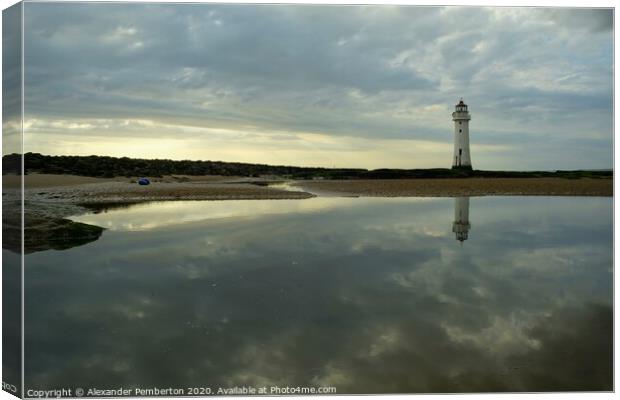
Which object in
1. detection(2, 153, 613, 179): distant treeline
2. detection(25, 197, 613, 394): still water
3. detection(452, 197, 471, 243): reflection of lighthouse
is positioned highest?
detection(2, 153, 613, 179): distant treeline

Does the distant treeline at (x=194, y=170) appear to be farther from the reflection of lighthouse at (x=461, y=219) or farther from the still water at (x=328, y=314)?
the still water at (x=328, y=314)

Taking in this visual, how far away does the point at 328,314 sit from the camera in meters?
6.68

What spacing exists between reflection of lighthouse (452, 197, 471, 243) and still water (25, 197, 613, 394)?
968mm

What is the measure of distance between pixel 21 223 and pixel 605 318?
7614mm

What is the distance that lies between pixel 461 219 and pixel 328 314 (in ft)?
33.5

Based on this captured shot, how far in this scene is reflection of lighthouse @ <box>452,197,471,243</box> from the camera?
12.7 metres

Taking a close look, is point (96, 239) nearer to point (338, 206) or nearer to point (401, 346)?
point (401, 346)

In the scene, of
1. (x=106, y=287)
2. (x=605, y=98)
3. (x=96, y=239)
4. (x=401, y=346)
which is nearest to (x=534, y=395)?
(x=401, y=346)

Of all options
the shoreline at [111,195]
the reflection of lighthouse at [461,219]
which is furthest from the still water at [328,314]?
the shoreline at [111,195]

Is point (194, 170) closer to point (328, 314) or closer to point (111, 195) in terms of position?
point (111, 195)

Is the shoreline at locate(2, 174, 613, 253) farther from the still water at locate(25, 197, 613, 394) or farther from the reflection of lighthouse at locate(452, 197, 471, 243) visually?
the reflection of lighthouse at locate(452, 197, 471, 243)

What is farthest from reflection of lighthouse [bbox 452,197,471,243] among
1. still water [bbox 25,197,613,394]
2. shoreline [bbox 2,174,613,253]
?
shoreline [bbox 2,174,613,253]

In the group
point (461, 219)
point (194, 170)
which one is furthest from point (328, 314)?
point (194, 170)

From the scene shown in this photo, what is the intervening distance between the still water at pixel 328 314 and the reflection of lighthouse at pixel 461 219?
3.18 ft
